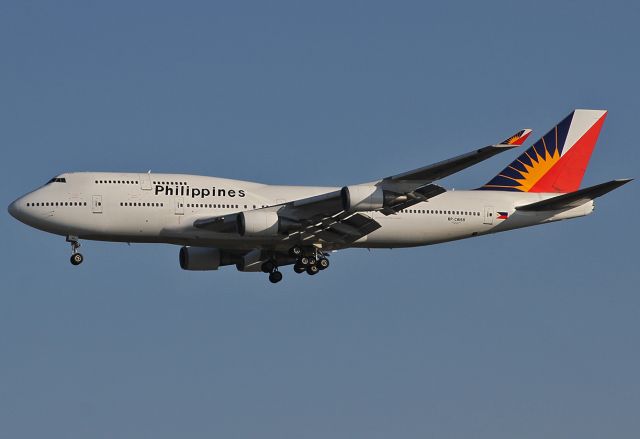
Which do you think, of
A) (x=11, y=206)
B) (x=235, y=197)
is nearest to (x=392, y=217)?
(x=235, y=197)

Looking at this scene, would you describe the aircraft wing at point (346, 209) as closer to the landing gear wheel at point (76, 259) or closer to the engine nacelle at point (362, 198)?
the engine nacelle at point (362, 198)

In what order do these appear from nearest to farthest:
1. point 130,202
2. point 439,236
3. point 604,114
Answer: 1. point 130,202
2. point 439,236
3. point 604,114

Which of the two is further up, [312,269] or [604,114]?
[604,114]

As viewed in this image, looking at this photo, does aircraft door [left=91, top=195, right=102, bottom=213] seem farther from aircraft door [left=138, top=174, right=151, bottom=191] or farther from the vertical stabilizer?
the vertical stabilizer

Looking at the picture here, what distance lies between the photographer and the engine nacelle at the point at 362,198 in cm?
5694

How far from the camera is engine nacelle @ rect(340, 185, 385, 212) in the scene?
5694 centimetres

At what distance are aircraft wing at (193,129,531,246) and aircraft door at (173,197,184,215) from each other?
34.4 inches

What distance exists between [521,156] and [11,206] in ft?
84.0

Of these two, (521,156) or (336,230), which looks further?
(521,156)

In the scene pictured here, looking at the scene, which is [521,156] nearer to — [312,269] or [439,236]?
[439,236]

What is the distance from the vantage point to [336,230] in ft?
201

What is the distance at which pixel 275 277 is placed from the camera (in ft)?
213

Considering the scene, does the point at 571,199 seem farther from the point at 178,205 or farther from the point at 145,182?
the point at 145,182

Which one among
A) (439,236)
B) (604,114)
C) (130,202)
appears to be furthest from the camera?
(604,114)
